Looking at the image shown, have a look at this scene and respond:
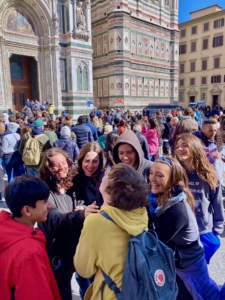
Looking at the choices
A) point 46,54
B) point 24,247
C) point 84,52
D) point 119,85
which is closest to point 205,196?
point 24,247

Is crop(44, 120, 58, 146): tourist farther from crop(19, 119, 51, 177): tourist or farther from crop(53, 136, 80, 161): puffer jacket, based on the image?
crop(53, 136, 80, 161): puffer jacket

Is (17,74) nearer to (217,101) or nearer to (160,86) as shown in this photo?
(160,86)

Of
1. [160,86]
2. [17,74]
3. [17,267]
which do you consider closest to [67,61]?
[17,74]

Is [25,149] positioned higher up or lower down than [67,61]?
lower down

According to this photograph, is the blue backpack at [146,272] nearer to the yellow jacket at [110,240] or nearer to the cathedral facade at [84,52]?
the yellow jacket at [110,240]

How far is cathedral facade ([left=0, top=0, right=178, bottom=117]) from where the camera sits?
52.8 feet

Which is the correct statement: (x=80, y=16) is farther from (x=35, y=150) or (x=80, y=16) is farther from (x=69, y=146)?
(x=69, y=146)

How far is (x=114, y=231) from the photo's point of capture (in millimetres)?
1173

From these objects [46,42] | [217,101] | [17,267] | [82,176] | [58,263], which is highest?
[46,42]

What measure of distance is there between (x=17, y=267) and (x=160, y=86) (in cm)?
2729

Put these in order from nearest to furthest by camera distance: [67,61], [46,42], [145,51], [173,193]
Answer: [173,193]
[46,42]
[67,61]
[145,51]

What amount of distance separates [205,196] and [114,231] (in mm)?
1222

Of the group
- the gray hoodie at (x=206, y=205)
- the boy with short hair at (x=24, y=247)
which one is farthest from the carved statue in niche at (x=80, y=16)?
the boy with short hair at (x=24, y=247)

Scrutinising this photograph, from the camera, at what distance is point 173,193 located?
167cm
